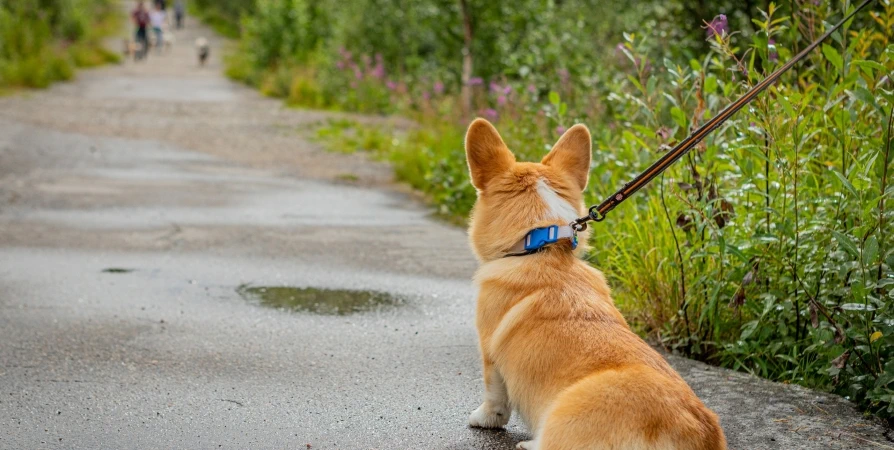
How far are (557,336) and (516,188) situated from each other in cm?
70

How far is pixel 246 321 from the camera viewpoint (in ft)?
19.9

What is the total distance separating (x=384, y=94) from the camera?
765 inches

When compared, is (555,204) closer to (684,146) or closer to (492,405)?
(684,146)

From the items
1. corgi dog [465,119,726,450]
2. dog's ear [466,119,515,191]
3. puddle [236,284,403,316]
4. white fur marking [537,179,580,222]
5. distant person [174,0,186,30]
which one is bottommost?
puddle [236,284,403,316]

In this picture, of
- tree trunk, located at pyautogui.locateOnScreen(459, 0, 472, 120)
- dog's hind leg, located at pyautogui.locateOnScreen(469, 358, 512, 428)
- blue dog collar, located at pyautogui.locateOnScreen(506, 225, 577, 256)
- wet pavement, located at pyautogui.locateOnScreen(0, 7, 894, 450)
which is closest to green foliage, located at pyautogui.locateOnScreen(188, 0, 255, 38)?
tree trunk, located at pyautogui.locateOnScreen(459, 0, 472, 120)

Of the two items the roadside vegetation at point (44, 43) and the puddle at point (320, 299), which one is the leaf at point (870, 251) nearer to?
the puddle at point (320, 299)

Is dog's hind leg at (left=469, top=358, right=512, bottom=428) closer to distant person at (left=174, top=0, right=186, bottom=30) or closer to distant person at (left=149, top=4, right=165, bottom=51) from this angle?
distant person at (left=149, top=4, right=165, bottom=51)

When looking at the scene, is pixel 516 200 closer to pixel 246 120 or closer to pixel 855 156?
pixel 855 156

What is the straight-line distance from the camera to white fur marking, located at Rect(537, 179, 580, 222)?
3.83 meters

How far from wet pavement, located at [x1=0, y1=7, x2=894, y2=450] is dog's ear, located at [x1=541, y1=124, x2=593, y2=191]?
1181 millimetres

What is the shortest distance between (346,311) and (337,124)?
11335mm

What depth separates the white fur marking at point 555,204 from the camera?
3828mm

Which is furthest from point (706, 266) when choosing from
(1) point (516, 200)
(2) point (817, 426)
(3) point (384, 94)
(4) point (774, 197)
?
(3) point (384, 94)

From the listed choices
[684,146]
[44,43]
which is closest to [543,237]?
[684,146]
